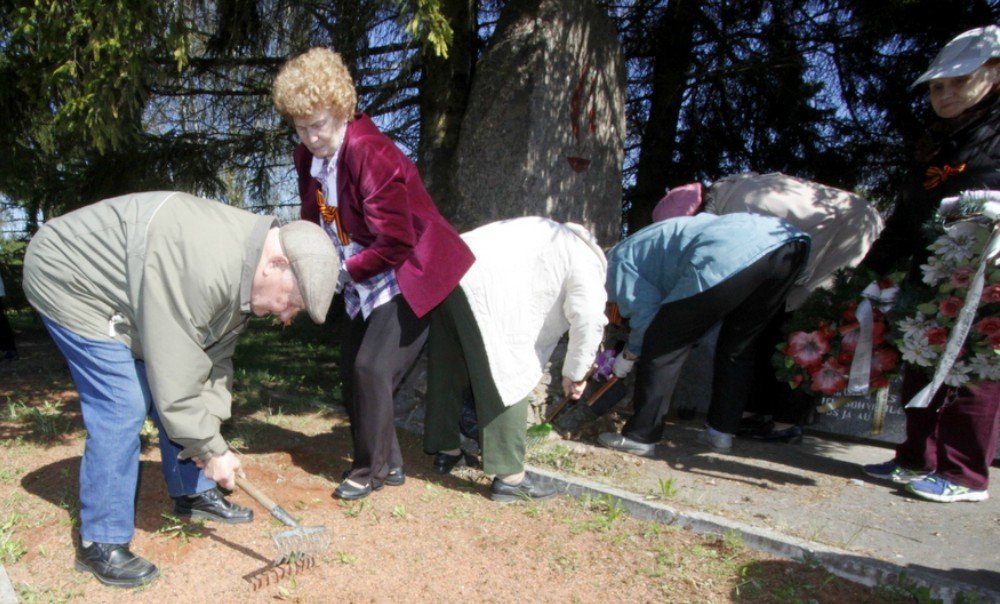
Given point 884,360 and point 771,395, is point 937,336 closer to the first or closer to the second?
point 884,360

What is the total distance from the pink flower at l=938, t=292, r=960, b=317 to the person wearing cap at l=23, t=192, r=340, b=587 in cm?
249

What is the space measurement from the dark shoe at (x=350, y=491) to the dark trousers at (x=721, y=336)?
1452mm

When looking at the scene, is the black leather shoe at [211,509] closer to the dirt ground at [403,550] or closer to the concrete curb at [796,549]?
the dirt ground at [403,550]

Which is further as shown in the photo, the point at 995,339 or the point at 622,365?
the point at 622,365

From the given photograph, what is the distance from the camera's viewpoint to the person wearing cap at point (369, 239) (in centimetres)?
284

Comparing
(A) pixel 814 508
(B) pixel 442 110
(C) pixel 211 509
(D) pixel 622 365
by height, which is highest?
(B) pixel 442 110

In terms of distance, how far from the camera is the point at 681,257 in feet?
12.0

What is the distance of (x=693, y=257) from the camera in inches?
141

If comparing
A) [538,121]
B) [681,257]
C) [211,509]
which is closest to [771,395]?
[681,257]

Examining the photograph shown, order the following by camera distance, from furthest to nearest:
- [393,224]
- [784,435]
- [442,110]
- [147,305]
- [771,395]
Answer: [442,110]
[771,395]
[784,435]
[393,224]
[147,305]

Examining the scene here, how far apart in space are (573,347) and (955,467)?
176cm

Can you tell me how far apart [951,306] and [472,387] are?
203 centimetres

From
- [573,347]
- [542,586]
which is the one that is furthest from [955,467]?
[542,586]

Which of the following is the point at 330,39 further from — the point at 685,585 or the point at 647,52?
the point at 685,585
